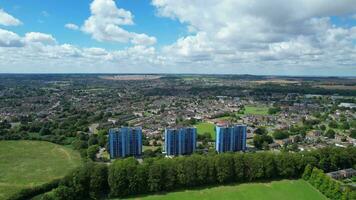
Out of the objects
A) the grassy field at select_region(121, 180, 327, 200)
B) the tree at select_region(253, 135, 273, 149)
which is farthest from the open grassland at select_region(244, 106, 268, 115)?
the grassy field at select_region(121, 180, 327, 200)

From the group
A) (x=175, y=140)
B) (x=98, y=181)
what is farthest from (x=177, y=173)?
(x=175, y=140)

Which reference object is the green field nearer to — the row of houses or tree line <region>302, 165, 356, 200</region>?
the row of houses

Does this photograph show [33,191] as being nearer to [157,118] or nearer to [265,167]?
[265,167]

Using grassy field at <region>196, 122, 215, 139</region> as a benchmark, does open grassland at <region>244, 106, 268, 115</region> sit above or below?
above

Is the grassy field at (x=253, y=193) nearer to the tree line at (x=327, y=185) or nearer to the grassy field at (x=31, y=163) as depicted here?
the tree line at (x=327, y=185)

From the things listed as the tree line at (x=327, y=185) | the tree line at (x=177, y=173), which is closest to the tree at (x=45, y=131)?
the tree line at (x=177, y=173)
